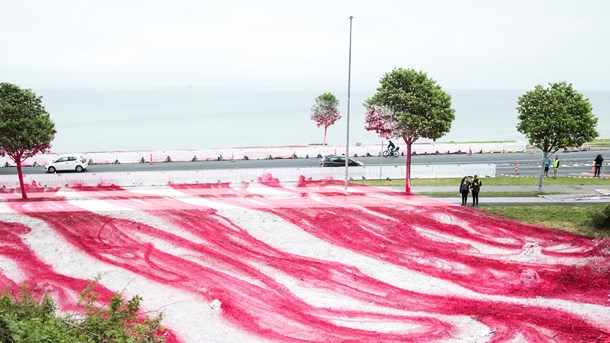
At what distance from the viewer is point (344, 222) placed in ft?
76.4

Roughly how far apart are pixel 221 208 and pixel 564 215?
1689cm

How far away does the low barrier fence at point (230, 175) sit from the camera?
3105 centimetres

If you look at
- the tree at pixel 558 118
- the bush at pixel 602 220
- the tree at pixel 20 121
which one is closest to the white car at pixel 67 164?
the tree at pixel 20 121

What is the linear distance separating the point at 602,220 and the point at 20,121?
28.7 metres

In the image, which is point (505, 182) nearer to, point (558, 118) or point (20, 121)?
point (558, 118)

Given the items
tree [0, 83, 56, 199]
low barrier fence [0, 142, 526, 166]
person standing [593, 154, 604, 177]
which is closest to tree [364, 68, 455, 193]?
person standing [593, 154, 604, 177]

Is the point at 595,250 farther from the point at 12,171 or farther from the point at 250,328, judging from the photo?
the point at 12,171

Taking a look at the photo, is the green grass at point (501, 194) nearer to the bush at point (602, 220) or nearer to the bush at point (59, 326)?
the bush at point (602, 220)

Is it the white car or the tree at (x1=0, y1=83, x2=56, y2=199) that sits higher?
the tree at (x1=0, y1=83, x2=56, y2=199)

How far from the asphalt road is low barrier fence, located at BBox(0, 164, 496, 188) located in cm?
542

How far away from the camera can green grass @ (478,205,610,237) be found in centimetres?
2231

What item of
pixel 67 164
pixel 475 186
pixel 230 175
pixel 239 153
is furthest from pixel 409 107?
pixel 67 164

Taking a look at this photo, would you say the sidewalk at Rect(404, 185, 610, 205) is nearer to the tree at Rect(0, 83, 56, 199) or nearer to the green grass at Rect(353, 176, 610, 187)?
the green grass at Rect(353, 176, 610, 187)

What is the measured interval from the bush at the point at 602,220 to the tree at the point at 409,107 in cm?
868
